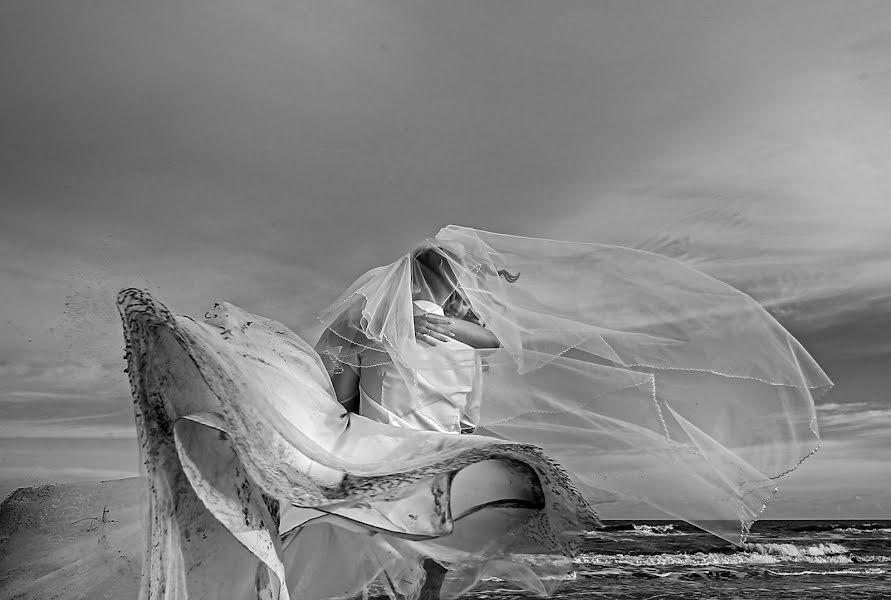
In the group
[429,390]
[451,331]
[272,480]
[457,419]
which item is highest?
[451,331]

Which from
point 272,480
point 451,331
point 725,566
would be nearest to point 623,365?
point 451,331

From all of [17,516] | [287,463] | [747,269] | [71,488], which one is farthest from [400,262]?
[17,516]

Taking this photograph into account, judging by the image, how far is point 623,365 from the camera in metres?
3.18

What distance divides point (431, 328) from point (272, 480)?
3.89ft

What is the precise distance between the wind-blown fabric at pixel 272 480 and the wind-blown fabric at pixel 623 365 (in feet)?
1.61

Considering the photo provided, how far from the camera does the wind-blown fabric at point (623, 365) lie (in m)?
3.03

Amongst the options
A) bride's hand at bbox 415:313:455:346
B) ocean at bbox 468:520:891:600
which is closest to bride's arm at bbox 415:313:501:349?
bride's hand at bbox 415:313:455:346

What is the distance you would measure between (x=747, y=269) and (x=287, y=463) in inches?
87.5

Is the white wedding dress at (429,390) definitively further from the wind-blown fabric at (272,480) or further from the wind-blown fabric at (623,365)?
the wind-blown fabric at (272,480)

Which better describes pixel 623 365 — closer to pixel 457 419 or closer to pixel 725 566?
pixel 457 419

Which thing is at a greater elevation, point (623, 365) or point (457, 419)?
point (623, 365)

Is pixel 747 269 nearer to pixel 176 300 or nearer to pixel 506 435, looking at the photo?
pixel 506 435

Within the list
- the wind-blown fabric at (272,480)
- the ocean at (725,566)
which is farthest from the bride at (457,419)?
the ocean at (725,566)

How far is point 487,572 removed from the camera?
3.00m
